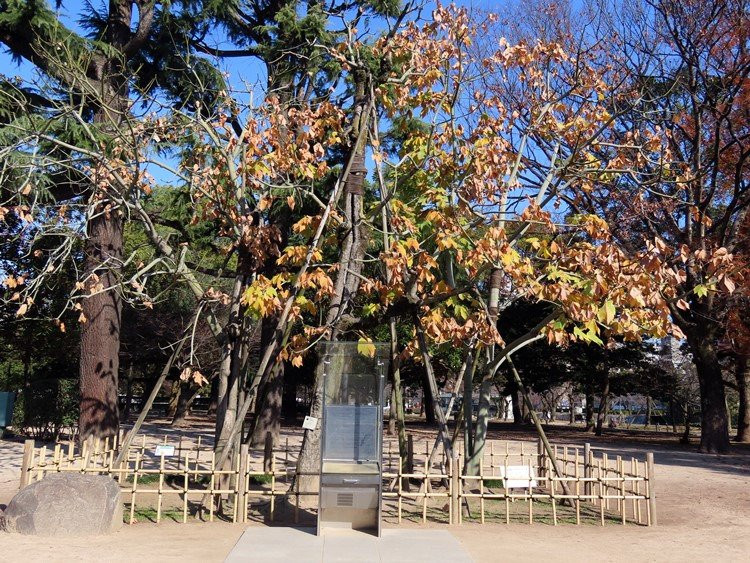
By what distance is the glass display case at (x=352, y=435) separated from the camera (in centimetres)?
817

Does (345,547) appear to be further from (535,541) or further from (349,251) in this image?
(349,251)

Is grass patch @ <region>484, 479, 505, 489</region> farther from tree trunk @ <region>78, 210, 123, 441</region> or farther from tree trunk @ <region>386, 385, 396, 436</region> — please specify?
tree trunk @ <region>78, 210, 123, 441</region>

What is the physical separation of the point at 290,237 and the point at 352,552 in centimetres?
1072

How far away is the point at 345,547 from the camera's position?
752 cm

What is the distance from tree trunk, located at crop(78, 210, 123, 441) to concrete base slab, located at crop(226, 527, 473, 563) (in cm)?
725

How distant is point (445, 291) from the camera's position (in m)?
10.2

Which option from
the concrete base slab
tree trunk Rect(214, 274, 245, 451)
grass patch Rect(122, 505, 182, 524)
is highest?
tree trunk Rect(214, 274, 245, 451)

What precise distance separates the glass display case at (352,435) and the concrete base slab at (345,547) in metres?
0.25

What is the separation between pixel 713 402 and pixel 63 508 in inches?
780

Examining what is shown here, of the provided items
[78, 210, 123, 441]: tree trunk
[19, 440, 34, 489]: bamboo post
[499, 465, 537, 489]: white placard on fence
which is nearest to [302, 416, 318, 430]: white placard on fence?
[499, 465, 537, 489]: white placard on fence

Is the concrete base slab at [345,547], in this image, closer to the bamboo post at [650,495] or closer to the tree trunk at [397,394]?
the tree trunk at [397,394]

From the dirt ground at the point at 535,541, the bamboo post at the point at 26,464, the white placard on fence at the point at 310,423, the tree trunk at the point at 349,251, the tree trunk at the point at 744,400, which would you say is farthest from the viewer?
the tree trunk at the point at 744,400

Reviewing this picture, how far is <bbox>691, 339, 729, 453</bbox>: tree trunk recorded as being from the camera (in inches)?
859

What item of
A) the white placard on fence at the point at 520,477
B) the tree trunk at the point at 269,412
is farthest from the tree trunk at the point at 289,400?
the white placard on fence at the point at 520,477
